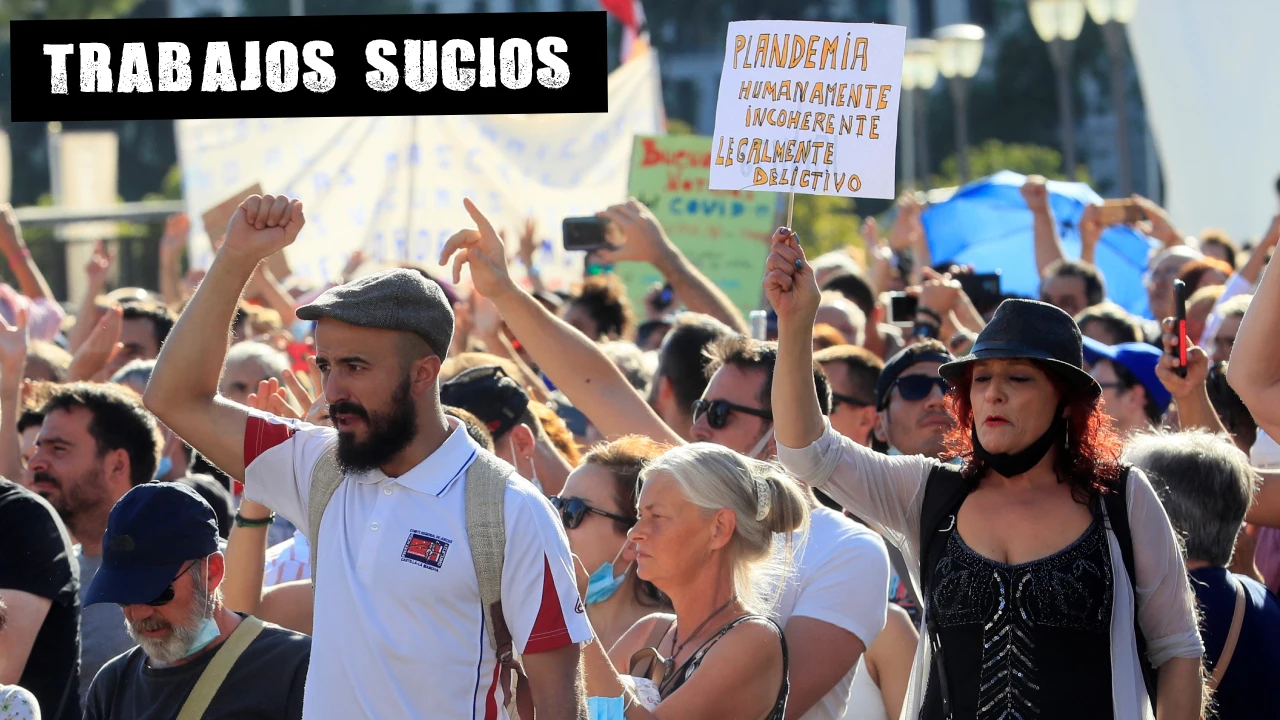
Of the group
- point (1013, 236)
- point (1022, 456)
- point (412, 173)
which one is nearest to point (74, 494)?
point (1022, 456)

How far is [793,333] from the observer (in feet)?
12.5

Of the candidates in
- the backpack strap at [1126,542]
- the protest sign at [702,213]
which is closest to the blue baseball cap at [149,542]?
the backpack strap at [1126,542]

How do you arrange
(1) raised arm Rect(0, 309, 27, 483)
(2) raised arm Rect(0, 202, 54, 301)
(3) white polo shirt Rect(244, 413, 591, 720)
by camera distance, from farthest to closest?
(2) raised arm Rect(0, 202, 54, 301) → (1) raised arm Rect(0, 309, 27, 483) → (3) white polo shirt Rect(244, 413, 591, 720)

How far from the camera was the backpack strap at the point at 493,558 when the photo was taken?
3.21 m

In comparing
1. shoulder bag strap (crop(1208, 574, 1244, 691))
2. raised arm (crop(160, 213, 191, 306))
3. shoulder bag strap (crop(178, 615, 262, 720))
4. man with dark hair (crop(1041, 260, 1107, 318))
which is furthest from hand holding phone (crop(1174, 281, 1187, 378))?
raised arm (crop(160, 213, 191, 306))

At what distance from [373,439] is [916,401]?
248 cm

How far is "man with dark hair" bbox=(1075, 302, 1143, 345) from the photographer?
21.7 ft

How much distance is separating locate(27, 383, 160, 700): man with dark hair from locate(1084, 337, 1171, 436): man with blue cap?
3135mm

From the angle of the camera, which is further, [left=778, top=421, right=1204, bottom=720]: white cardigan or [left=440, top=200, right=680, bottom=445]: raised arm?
[left=440, top=200, right=680, bottom=445]: raised arm

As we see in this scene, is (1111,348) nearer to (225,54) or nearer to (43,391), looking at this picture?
(225,54)

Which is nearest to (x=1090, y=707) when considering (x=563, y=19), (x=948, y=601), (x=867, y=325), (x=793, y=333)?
(x=948, y=601)

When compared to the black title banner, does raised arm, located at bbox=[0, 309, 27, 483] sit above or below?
below

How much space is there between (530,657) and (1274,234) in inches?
250

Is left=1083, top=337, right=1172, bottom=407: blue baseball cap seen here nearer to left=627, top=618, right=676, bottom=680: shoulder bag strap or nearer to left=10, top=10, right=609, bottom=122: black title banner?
left=10, top=10, right=609, bottom=122: black title banner
